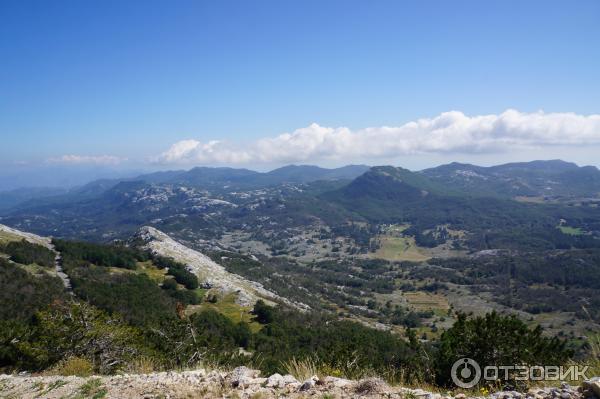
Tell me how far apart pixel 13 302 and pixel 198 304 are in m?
44.4

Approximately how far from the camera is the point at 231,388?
1258 cm

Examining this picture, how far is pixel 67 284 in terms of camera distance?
3588 inches

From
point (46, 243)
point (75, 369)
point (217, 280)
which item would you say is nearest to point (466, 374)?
point (75, 369)

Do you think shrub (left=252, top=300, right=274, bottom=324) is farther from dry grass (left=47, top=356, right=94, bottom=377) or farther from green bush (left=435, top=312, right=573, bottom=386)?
dry grass (left=47, top=356, right=94, bottom=377)

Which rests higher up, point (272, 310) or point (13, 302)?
point (13, 302)

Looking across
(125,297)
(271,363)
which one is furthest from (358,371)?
(125,297)

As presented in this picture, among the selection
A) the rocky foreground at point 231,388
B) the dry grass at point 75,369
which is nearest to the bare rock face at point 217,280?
the dry grass at point 75,369

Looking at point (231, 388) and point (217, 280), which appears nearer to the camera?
point (231, 388)

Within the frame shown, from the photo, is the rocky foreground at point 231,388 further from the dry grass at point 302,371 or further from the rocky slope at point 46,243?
the rocky slope at point 46,243

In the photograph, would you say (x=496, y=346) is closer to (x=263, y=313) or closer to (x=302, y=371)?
(x=302, y=371)

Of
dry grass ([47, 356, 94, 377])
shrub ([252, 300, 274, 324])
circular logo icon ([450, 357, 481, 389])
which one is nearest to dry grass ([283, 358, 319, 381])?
circular logo icon ([450, 357, 481, 389])

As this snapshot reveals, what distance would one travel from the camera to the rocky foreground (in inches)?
426

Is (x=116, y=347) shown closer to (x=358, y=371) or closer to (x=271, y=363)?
(x=358, y=371)

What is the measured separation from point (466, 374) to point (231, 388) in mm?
9809
